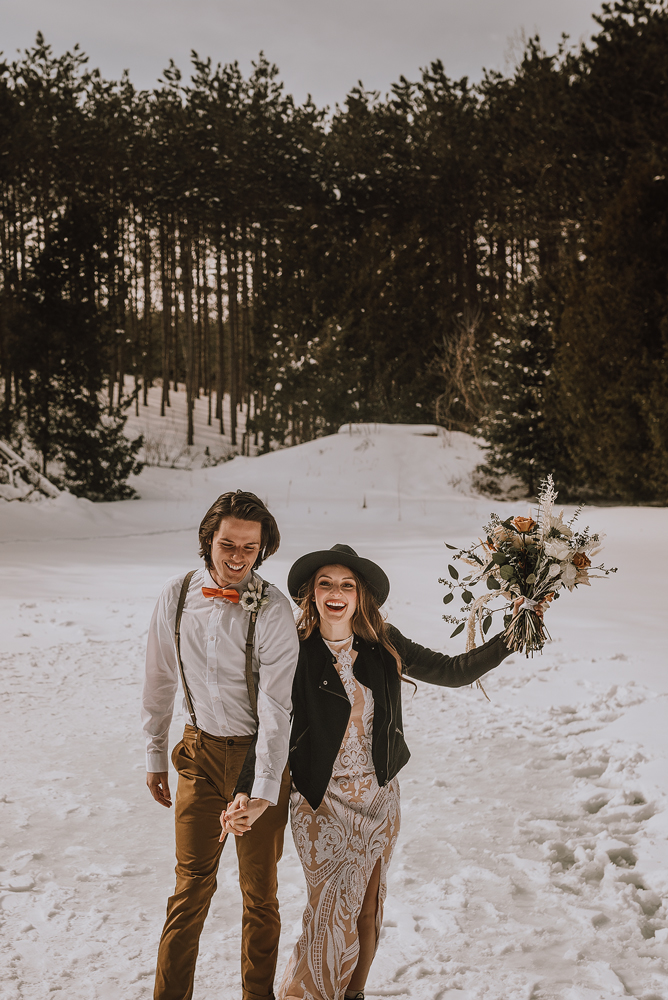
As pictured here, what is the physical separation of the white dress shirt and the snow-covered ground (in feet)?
3.20

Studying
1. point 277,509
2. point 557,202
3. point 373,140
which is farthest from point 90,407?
point 373,140

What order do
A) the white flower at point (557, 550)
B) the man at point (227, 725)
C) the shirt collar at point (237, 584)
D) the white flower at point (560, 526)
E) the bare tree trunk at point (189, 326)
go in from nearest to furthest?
1. the man at point (227, 725)
2. the shirt collar at point (237, 584)
3. the white flower at point (557, 550)
4. the white flower at point (560, 526)
5. the bare tree trunk at point (189, 326)

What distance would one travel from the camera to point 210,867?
2314 millimetres

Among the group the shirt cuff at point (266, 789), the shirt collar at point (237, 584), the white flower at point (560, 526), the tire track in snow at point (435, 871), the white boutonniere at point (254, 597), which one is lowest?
the tire track in snow at point (435, 871)

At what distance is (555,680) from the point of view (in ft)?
21.0

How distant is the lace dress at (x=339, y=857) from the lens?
2330 mm

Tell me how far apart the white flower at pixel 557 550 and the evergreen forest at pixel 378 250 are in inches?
446

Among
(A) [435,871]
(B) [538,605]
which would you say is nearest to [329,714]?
(B) [538,605]

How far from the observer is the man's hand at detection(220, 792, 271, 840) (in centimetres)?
214

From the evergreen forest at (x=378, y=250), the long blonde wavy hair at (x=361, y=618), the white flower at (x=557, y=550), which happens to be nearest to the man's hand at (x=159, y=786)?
the long blonde wavy hair at (x=361, y=618)

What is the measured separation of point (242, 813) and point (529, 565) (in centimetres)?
123

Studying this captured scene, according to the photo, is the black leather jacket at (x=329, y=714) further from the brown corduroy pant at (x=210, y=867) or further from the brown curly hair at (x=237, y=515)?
the brown curly hair at (x=237, y=515)

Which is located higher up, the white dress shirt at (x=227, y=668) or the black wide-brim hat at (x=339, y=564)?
the black wide-brim hat at (x=339, y=564)

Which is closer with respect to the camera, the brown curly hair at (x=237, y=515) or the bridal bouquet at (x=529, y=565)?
the brown curly hair at (x=237, y=515)
